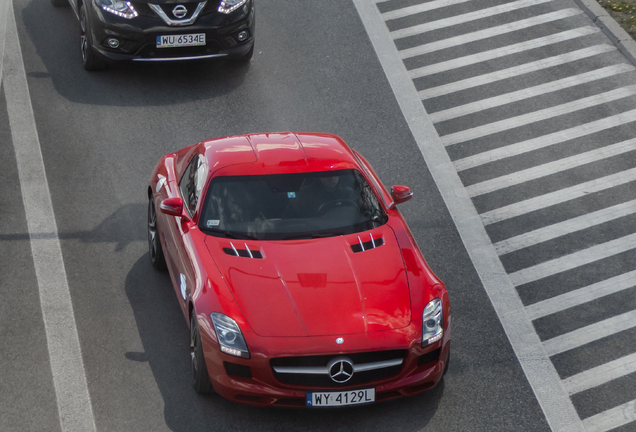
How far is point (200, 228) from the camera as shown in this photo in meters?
7.42

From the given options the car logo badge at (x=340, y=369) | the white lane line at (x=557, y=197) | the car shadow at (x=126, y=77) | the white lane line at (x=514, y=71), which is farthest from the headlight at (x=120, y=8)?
the car logo badge at (x=340, y=369)

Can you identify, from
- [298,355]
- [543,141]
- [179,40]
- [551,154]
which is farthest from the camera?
[179,40]

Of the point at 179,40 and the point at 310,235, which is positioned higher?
the point at 310,235

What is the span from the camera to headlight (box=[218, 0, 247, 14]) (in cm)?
1234

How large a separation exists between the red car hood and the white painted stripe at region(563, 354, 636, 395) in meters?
1.83

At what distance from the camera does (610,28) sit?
1380cm

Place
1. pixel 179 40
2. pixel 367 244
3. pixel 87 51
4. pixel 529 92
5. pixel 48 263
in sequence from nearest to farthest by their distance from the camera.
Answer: pixel 367 244 < pixel 48 263 < pixel 179 40 < pixel 529 92 < pixel 87 51

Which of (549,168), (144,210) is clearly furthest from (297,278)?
(549,168)

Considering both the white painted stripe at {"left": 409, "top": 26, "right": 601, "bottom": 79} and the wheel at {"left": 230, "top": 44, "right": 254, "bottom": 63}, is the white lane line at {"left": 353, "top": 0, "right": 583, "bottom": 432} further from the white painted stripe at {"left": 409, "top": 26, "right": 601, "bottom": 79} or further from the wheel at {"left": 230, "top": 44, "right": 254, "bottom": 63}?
the wheel at {"left": 230, "top": 44, "right": 254, "bottom": 63}

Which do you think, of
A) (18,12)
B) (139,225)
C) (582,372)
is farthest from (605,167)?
(18,12)

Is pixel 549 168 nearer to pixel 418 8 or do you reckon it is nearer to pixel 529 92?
pixel 529 92

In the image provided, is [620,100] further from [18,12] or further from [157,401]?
A: [18,12]

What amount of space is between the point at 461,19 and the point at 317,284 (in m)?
8.93

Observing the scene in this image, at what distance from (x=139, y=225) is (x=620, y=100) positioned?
7.05 meters
